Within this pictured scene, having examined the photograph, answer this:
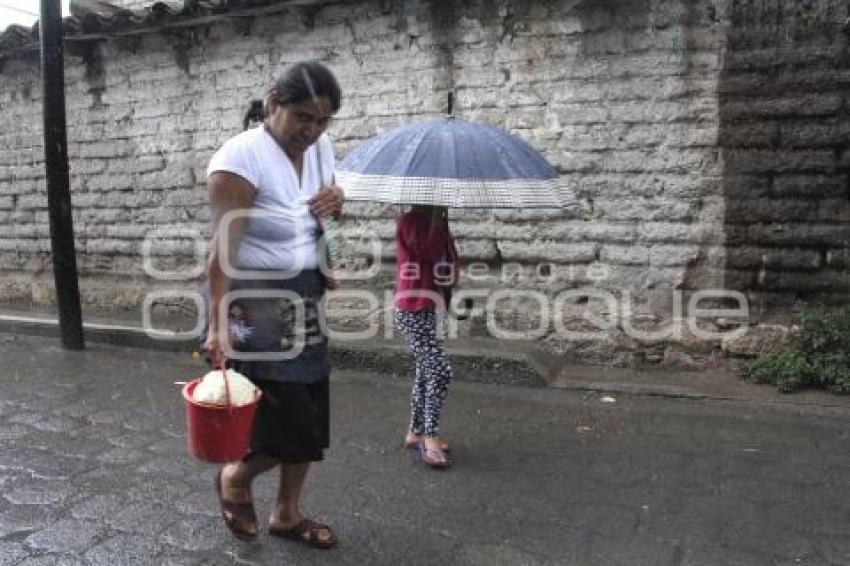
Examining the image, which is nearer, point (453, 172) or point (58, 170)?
point (453, 172)

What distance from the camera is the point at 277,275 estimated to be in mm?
2914

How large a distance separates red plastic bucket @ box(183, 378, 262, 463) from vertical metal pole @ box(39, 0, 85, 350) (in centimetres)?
454

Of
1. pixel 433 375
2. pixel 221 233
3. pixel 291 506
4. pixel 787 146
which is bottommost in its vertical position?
pixel 291 506

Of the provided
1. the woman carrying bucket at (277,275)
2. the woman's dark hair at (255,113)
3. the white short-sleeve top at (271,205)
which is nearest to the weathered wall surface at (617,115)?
the woman's dark hair at (255,113)

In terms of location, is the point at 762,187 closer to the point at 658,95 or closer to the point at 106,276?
the point at 658,95

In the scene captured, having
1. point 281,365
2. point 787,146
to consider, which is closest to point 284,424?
point 281,365

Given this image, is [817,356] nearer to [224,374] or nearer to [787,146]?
[787,146]

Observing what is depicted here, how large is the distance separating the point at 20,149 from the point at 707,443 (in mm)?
7503

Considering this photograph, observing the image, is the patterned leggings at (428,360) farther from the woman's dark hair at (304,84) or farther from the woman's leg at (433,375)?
the woman's dark hair at (304,84)

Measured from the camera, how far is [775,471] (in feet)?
12.8

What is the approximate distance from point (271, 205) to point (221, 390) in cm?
68

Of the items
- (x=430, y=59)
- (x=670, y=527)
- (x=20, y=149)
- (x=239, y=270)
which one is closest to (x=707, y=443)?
(x=670, y=527)

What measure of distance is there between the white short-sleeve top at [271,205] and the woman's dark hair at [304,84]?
0.18 metres

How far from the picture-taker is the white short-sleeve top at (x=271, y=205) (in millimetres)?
2777
